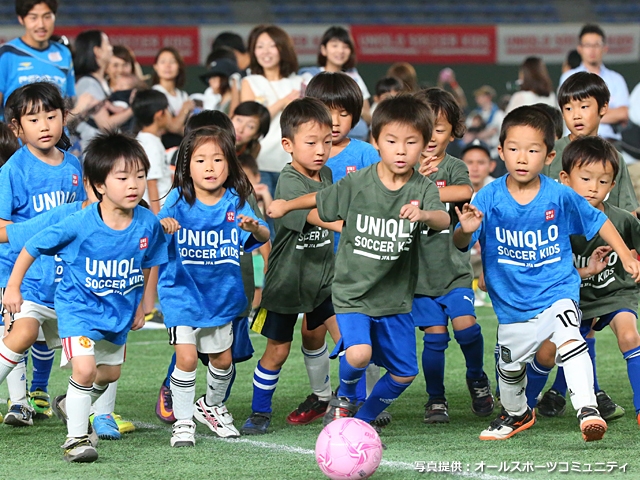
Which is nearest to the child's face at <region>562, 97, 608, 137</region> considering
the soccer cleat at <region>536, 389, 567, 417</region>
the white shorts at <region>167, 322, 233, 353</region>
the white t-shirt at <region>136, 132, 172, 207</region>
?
the soccer cleat at <region>536, 389, 567, 417</region>

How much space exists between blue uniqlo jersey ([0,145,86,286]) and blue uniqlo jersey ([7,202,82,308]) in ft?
0.68

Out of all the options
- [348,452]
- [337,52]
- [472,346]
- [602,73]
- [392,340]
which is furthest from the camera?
[602,73]

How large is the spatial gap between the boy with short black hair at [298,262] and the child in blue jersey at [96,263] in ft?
2.50

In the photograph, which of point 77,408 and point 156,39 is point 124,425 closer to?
point 77,408

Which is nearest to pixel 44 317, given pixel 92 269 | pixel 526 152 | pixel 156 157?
pixel 92 269

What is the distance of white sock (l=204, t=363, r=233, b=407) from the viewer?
5.08 meters

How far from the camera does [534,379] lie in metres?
5.15

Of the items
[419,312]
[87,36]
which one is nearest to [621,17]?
[87,36]

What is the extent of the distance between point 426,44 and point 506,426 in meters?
20.4

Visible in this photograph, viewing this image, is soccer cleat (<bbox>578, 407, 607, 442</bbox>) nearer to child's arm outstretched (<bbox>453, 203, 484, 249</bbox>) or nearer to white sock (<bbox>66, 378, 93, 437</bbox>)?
child's arm outstretched (<bbox>453, 203, 484, 249</bbox>)

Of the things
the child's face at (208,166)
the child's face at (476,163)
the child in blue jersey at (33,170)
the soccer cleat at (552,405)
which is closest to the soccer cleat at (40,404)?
the child in blue jersey at (33,170)

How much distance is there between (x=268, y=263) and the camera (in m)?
5.25

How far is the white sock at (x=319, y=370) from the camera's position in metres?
5.39

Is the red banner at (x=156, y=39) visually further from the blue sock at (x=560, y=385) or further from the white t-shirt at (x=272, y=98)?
the blue sock at (x=560, y=385)
